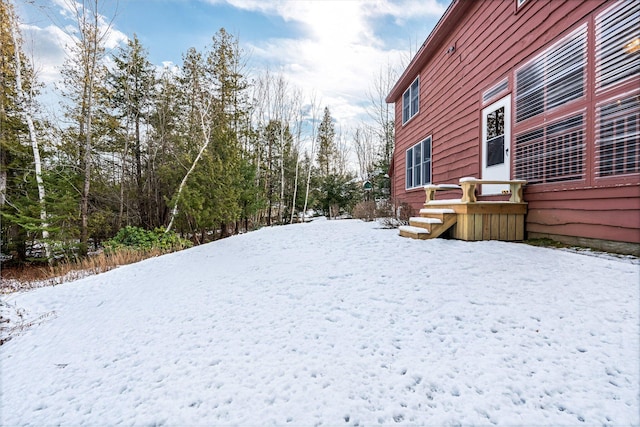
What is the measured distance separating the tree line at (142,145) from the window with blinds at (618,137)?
894 cm

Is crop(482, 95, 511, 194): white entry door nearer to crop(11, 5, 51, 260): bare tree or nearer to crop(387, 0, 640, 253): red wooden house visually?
crop(387, 0, 640, 253): red wooden house

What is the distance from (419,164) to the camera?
794 cm

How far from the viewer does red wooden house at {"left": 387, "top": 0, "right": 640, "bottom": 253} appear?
110 inches

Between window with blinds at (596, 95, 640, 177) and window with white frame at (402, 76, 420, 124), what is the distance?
5.43 meters

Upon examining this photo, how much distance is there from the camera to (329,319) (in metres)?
2.29

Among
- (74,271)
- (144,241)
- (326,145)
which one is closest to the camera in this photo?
(74,271)

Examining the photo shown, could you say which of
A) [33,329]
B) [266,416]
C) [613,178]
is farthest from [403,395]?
[33,329]

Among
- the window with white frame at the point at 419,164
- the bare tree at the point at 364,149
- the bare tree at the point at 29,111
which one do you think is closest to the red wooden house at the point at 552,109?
the window with white frame at the point at 419,164

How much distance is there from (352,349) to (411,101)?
840 cm

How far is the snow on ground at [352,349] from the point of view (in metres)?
1.45

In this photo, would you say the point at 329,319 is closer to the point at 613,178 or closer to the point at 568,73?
the point at 613,178

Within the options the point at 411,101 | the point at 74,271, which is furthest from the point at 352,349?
the point at 411,101

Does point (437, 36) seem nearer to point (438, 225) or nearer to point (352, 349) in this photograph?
point (438, 225)

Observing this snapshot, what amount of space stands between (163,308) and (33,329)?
1.23 m
